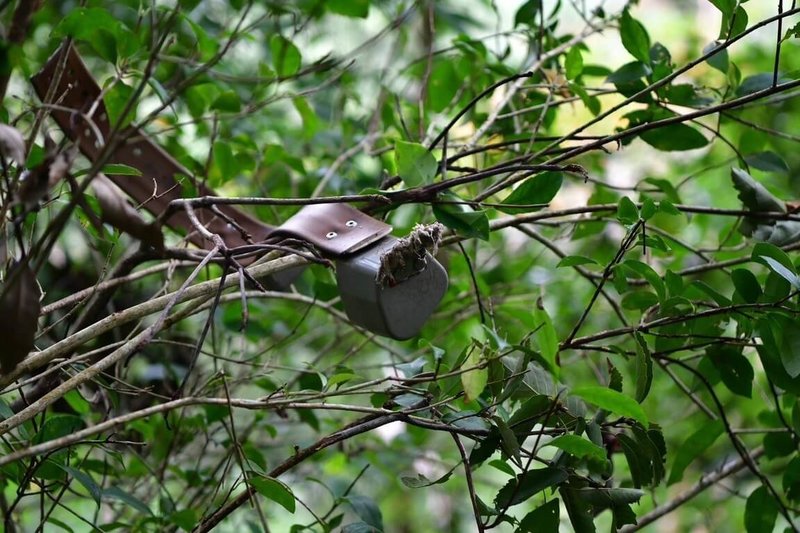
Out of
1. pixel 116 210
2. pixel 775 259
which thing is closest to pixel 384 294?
pixel 116 210

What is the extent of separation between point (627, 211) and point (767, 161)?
325mm

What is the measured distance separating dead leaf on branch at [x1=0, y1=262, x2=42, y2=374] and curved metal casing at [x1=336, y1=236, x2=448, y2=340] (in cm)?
18

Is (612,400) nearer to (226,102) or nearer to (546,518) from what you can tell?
(546,518)

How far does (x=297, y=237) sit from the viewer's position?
0.55m

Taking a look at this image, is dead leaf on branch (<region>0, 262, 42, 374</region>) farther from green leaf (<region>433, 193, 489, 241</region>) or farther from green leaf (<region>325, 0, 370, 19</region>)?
green leaf (<region>325, 0, 370, 19</region>)

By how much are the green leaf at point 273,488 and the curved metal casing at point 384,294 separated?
0.38ft

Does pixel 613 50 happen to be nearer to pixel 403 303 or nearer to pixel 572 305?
pixel 572 305

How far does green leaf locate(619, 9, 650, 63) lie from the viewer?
28.6 inches

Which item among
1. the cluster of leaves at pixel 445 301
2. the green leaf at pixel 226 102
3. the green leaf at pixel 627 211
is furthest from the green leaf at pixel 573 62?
the green leaf at pixel 226 102

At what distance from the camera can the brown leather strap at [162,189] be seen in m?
0.56

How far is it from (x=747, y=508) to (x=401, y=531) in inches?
76.6

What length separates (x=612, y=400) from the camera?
0.49 meters

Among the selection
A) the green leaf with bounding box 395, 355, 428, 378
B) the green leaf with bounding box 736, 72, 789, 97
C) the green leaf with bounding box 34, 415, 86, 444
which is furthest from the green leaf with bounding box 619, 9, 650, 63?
the green leaf with bounding box 34, 415, 86, 444

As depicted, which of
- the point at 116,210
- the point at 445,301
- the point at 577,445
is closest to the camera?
the point at 116,210
